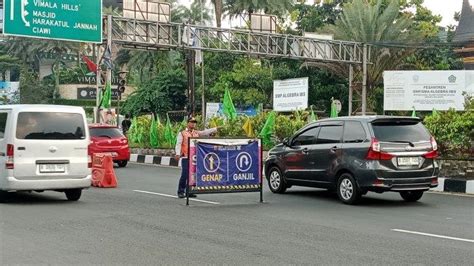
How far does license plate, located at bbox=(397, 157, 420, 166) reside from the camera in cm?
1176

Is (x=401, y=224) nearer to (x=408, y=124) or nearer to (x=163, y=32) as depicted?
(x=408, y=124)

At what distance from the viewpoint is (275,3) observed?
45.9m

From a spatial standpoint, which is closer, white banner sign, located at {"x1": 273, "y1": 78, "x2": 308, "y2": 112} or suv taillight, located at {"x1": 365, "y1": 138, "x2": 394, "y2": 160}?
suv taillight, located at {"x1": 365, "y1": 138, "x2": 394, "y2": 160}

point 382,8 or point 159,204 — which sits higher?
point 382,8

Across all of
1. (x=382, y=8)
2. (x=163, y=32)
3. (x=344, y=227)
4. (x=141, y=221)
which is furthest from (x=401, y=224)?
(x=382, y=8)

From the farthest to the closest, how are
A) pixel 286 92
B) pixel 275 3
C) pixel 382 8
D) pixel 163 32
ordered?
pixel 382 8, pixel 275 3, pixel 286 92, pixel 163 32

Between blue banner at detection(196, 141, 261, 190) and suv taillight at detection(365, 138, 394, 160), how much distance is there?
2.09 meters

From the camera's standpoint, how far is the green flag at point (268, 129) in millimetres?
22500

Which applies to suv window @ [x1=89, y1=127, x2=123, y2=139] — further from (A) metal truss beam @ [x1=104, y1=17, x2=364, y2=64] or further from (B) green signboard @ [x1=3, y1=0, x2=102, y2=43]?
(A) metal truss beam @ [x1=104, y1=17, x2=364, y2=64]

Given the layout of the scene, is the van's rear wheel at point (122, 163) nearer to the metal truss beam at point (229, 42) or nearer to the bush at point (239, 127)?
the bush at point (239, 127)

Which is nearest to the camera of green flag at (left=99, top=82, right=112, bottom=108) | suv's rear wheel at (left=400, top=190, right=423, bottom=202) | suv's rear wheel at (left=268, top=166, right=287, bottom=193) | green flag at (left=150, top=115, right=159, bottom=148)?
suv's rear wheel at (left=400, top=190, right=423, bottom=202)

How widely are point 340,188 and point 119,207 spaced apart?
4078mm

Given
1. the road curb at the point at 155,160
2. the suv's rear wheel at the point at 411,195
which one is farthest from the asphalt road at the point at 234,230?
the road curb at the point at 155,160

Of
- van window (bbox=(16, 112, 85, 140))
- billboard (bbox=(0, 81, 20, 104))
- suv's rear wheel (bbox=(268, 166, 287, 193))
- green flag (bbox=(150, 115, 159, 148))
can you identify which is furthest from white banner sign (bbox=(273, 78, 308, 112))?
billboard (bbox=(0, 81, 20, 104))
